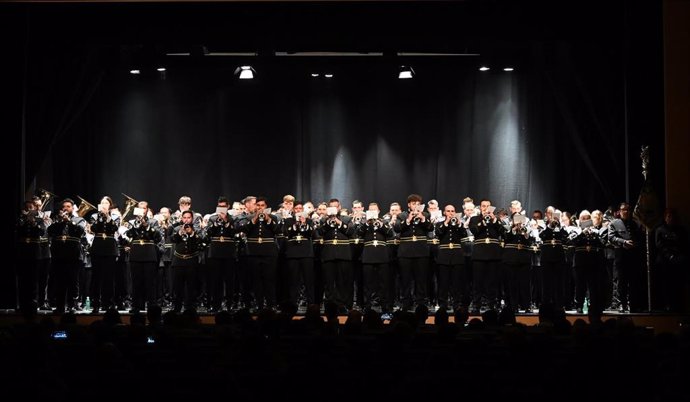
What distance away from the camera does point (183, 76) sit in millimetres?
17969

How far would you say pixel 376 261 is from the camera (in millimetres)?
14000

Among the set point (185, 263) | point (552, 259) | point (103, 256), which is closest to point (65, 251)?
point (103, 256)

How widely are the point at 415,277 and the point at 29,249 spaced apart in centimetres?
569

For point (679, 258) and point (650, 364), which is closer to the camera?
point (650, 364)

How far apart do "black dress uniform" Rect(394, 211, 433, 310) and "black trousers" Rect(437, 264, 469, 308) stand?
23cm

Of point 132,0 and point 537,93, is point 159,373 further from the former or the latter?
point 537,93

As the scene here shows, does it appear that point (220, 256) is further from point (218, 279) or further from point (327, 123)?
point (327, 123)

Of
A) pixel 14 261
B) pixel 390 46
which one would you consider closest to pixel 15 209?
pixel 14 261

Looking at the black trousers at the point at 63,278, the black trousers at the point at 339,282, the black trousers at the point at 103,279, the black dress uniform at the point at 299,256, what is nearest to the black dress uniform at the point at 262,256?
the black dress uniform at the point at 299,256

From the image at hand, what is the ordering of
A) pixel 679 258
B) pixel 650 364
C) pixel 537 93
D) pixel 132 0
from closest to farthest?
pixel 650 364 < pixel 679 258 < pixel 132 0 < pixel 537 93

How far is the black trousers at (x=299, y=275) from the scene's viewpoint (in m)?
14.1

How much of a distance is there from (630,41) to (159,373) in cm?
1112

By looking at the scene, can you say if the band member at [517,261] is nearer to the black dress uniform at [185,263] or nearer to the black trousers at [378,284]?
the black trousers at [378,284]

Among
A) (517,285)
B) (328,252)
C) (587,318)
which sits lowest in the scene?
(587,318)
